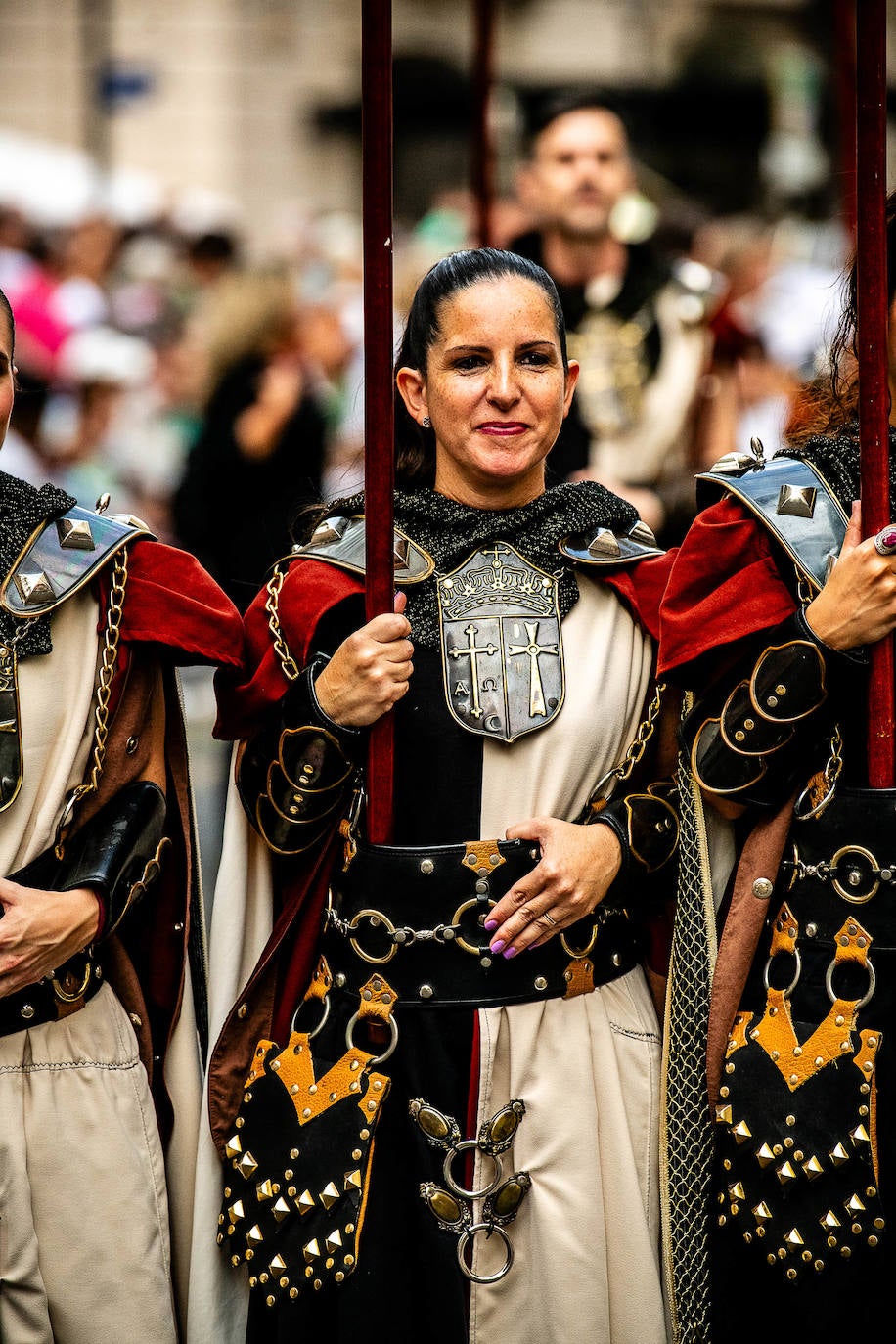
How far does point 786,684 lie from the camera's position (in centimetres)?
270

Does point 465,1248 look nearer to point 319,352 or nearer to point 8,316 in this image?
point 8,316

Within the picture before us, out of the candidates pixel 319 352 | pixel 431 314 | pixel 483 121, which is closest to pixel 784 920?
pixel 431 314

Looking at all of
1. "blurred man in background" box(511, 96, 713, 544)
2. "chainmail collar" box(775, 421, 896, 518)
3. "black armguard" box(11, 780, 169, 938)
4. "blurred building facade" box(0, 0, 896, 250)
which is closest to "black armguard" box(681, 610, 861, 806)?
"chainmail collar" box(775, 421, 896, 518)

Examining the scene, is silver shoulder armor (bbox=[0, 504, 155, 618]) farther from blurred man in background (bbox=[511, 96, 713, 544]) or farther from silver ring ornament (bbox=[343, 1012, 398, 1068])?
blurred man in background (bbox=[511, 96, 713, 544])

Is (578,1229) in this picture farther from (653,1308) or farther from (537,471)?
(537,471)

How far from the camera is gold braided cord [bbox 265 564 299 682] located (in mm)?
2961

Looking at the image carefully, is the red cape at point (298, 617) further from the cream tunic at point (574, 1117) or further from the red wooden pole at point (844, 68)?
the red wooden pole at point (844, 68)

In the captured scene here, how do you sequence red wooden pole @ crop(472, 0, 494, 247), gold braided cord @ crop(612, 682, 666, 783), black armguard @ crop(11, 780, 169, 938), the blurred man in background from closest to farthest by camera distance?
black armguard @ crop(11, 780, 169, 938), gold braided cord @ crop(612, 682, 666, 783), red wooden pole @ crop(472, 0, 494, 247), the blurred man in background

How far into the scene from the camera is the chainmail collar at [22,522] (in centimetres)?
281

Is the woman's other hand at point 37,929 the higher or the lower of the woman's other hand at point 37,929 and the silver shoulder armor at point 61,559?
the lower

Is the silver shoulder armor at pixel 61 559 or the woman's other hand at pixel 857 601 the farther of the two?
the silver shoulder armor at pixel 61 559

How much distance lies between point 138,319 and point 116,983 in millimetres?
6724

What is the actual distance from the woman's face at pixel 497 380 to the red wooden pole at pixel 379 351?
19 cm

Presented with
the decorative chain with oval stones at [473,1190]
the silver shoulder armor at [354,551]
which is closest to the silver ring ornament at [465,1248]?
the decorative chain with oval stones at [473,1190]
